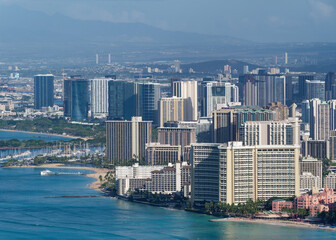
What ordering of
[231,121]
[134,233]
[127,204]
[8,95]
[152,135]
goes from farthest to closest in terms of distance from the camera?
[8,95] < [152,135] < [231,121] < [127,204] < [134,233]

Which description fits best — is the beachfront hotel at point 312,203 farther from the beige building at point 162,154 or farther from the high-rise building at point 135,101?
the high-rise building at point 135,101

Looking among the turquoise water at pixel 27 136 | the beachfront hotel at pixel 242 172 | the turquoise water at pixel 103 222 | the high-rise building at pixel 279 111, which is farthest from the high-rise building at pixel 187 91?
the beachfront hotel at pixel 242 172

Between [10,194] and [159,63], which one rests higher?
[159,63]

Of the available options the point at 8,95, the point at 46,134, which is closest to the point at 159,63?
the point at 8,95

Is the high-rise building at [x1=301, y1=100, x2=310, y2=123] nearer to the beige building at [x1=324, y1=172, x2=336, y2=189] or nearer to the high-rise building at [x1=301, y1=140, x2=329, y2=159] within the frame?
the high-rise building at [x1=301, y1=140, x2=329, y2=159]

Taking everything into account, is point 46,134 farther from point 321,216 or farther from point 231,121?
point 321,216

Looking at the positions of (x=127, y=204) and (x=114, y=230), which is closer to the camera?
(x=114, y=230)
